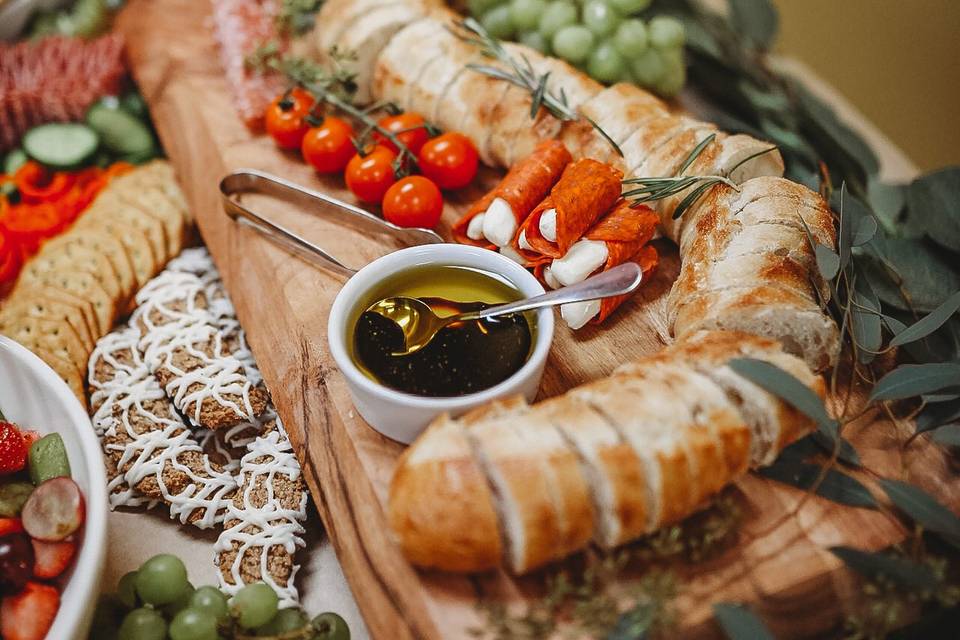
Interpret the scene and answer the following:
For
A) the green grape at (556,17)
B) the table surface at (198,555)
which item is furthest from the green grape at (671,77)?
the table surface at (198,555)

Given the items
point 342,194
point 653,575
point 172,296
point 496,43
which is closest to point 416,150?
point 342,194

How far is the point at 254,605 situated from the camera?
5.37 feet

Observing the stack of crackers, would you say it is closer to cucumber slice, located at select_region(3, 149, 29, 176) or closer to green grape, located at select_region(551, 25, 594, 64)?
cucumber slice, located at select_region(3, 149, 29, 176)

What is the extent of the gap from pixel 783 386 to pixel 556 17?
1706 millimetres

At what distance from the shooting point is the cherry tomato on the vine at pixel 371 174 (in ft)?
7.95

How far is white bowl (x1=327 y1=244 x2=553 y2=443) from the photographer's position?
65.3 inches

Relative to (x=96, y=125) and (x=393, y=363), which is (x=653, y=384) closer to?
(x=393, y=363)

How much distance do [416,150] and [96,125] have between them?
1.37m

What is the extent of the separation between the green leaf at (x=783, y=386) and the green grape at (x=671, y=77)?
1499 millimetres

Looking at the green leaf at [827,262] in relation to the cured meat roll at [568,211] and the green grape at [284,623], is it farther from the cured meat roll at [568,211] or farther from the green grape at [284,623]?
the green grape at [284,623]

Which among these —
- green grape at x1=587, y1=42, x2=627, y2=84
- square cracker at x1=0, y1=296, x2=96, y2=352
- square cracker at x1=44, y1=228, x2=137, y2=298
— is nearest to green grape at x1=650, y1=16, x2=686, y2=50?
green grape at x1=587, y1=42, x2=627, y2=84

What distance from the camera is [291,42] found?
3.08m

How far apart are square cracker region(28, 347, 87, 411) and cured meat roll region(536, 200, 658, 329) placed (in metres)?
1.35

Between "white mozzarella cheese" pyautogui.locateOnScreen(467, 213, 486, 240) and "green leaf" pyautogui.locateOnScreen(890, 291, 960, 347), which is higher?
"green leaf" pyautogui.locateOnScreen(890, 291, 960, 347)
